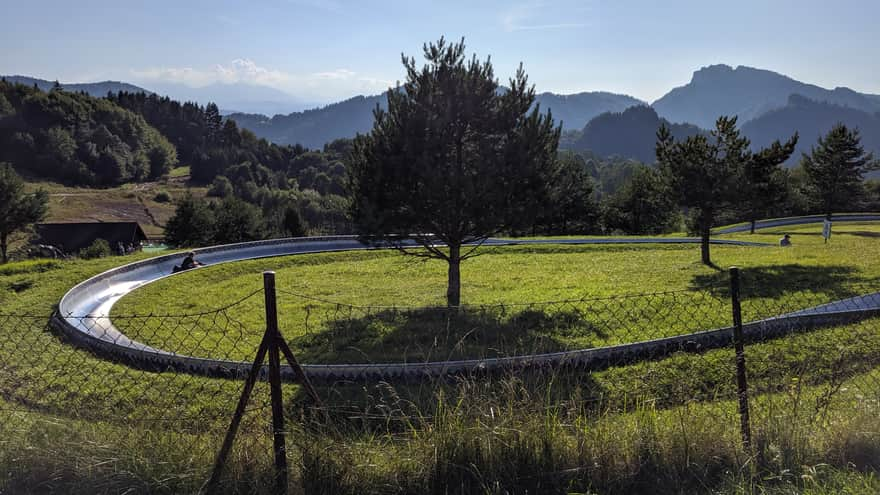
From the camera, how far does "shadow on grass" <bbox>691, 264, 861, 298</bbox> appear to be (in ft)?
44.3

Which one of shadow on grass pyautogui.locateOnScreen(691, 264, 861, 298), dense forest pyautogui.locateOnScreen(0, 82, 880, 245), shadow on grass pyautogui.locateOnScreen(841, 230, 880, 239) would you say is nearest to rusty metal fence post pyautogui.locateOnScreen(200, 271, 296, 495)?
shadow on grass pyautogui.locateOnScreen(691, 264, 861, 298)

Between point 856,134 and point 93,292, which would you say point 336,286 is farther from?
point 856,134

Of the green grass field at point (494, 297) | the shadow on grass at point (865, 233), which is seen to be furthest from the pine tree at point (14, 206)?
the shadow on grass at point (865, 233)

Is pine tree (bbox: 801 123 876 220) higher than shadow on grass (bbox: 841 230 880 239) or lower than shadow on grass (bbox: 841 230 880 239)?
higher

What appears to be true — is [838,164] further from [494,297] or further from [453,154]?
[453,154]

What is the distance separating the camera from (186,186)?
12006 centimetres

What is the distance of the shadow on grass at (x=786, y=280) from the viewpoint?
13.5 metres

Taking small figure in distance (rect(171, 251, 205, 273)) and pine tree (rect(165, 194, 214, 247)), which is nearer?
small figure in distance (rect(171, 251, 205, 273))

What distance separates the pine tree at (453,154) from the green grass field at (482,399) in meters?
2.65

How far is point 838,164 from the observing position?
3328cm

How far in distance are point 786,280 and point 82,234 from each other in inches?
2123

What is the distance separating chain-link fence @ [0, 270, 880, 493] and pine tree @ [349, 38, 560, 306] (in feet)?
8.25

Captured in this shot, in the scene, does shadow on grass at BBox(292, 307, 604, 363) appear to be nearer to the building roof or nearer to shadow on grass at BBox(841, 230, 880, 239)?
shadow on grass at BBox(841, 230, 880, 239)

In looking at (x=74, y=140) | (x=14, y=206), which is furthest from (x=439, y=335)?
(x=74, y=140)
